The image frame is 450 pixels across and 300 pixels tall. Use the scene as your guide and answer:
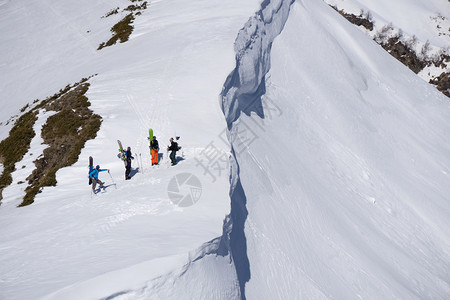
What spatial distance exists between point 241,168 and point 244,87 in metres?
8.54

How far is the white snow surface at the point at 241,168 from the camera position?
44.0 feet

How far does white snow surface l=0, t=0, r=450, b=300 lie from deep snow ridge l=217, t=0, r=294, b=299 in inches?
5.3

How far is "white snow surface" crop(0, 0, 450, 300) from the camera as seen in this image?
44.0ft

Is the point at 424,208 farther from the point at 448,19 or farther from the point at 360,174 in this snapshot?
the point at 448,19

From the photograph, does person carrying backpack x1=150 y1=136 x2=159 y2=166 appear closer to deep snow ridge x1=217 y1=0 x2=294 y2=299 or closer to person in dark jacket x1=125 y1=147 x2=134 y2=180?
person in dark jacket x1=125 y1=147 x2=134 y2=180

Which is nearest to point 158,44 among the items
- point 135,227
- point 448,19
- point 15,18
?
point 135,227

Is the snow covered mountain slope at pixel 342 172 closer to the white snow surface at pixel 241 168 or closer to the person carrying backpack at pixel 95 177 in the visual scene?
the white snow surface at pixel 241 168

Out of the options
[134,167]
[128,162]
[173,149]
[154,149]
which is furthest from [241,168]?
[128,162]

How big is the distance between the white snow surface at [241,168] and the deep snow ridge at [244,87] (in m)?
0.13

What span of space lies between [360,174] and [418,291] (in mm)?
9509

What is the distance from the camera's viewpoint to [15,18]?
55156mm

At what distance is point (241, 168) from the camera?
2186 cm

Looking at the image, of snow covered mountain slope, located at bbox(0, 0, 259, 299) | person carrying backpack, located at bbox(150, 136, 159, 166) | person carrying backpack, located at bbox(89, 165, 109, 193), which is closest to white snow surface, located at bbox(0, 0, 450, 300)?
snow covered mountain slope, located at bbox(0, 0, 259, 299)

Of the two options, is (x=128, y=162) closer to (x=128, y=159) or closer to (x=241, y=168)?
(x=128, y=159)
